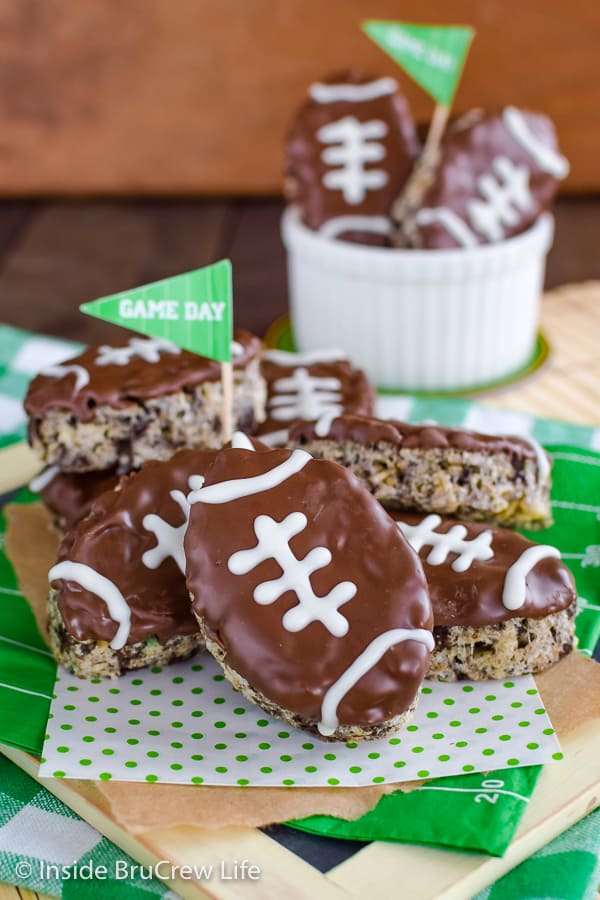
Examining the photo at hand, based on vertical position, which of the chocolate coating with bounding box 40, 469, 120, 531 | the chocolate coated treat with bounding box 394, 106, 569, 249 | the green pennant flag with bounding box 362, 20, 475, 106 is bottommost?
the chocolate coating with bounding box 40, 469, 120, 531

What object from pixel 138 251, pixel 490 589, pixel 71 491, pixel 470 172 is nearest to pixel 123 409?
pixel 71 491

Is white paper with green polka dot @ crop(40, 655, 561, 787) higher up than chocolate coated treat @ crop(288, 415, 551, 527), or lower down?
lower down

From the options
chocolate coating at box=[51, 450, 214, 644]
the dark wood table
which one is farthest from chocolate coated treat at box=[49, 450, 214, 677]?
the dark wood table

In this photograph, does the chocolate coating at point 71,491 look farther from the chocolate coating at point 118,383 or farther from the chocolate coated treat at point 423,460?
the chocolate coated treat at point 423,460

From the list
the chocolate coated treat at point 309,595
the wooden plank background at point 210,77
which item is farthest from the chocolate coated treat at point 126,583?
the wooden plank background at point 210,77

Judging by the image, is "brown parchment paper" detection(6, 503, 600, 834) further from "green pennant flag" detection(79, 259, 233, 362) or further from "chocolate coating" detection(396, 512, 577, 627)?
"green pennant flag" detection(79, 259, 233, 362)

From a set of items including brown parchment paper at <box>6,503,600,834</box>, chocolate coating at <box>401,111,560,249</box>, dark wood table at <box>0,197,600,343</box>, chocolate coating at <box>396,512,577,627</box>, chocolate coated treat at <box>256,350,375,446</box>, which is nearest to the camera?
brown parchment paper at <box>6,503,600,834</box>

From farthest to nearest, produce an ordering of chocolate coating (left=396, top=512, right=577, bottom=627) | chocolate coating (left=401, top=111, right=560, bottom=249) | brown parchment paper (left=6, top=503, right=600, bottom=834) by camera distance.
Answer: chocolate coating (left=401, top=111, right=560, bottom=249)
chocolate coating (left=396, top=512, right=577, bottom=627)
brown parchment paper (left=6, top=503, right=600, bottom=834)
